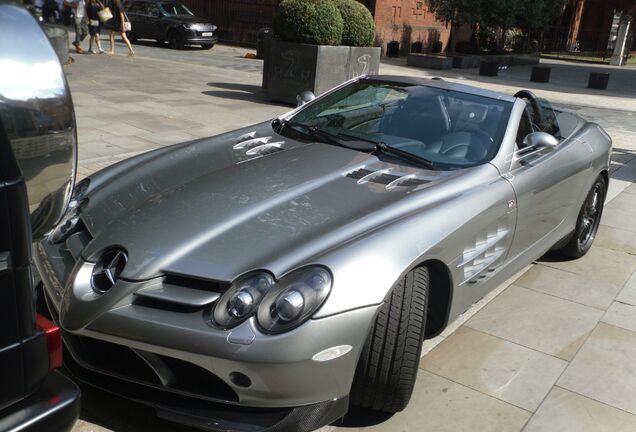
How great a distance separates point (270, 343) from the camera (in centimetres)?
241

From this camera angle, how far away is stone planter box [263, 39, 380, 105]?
37.0ft

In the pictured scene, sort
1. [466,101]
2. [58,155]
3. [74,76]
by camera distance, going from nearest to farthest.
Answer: [58,155], [466,101], [74,76]

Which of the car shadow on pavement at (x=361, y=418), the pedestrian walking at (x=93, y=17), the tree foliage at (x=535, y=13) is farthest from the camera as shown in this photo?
the tree foliage at (x=535, y=13)

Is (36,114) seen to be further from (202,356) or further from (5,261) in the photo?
(202,356)

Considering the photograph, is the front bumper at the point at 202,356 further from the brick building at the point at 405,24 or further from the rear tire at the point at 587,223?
the brick building at the point at 405,24

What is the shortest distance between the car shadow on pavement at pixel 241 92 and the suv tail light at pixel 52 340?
33.3ft

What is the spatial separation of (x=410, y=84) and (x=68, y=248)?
257 cm

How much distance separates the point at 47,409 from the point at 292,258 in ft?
3.65

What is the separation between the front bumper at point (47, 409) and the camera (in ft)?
5.78

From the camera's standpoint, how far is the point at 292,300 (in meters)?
2.48

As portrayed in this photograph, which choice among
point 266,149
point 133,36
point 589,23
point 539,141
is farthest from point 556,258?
point 589,23

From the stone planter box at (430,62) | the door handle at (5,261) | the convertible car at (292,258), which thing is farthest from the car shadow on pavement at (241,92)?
the stone planter box at (430,62)

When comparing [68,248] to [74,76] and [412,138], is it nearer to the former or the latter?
[412,138]

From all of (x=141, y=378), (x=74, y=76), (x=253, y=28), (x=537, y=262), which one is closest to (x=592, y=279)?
(x=537, y=262)
